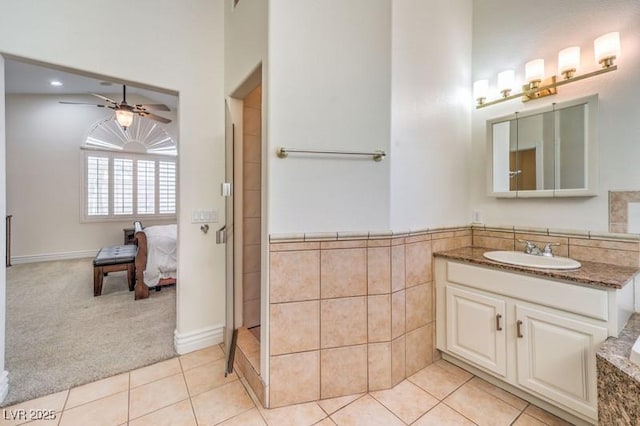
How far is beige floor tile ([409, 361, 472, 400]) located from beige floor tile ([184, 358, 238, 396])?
4.17 feet

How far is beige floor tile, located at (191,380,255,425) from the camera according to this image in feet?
4.95

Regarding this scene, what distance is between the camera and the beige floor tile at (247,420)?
1.45 m

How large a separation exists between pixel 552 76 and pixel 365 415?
2.53m

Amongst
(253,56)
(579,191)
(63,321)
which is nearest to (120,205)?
(63,321)

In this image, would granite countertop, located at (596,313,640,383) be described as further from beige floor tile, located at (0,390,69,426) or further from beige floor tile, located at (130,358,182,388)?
beige floor tile, located at (0,390,69,426)

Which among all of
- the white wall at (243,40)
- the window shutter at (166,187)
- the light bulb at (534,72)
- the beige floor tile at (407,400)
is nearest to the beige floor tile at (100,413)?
the beige floor tile at (407,400)

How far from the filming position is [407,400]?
1623mm

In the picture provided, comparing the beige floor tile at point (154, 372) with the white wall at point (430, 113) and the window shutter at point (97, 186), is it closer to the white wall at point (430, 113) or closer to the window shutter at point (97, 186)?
the white wall at point (430, 113)

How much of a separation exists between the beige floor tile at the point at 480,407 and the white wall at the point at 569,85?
1234mm

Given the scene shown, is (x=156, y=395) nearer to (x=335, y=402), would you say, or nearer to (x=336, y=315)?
(x=335, y=402)

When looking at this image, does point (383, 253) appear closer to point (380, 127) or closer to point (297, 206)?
point (297, 206)

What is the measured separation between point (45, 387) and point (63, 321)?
1.25m

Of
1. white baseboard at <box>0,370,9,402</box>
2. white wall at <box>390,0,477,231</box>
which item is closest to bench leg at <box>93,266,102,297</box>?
white baseboard at <box>0,370,9,402</box>

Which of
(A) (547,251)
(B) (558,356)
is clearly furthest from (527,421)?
(A) (547,251)
